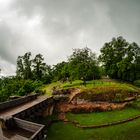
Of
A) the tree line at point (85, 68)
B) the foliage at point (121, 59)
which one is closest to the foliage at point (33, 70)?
the tree line at point (85, 68)

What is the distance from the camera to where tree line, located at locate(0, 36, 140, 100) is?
97.7ft

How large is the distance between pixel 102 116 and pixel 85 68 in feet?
40.5

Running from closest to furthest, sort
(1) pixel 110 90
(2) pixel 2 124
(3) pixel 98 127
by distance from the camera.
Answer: (2) pixel 2 124
(3) pixel 98 127
(1) pixel 110 90

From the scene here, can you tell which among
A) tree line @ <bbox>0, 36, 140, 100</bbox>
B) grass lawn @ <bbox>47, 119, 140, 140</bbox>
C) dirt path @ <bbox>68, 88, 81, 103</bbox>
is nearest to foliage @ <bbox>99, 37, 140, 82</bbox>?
tree line @ <bbox>0, 36, 140, 100</bbox>

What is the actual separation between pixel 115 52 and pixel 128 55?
381cm

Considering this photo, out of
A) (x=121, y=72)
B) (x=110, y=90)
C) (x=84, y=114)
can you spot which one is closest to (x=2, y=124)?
(x=84, y=114)

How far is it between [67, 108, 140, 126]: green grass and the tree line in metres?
10.0

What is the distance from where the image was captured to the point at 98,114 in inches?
768

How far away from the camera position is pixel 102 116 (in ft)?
61.3

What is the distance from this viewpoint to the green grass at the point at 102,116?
1725 centimetres

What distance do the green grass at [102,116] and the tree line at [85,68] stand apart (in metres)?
10.0

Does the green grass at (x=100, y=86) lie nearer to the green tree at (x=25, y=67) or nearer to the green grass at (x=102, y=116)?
the green grass at (x=102, y=116)

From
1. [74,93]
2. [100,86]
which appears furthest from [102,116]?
[100,86]

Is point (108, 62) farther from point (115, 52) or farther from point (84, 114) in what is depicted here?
point (84, 114)
